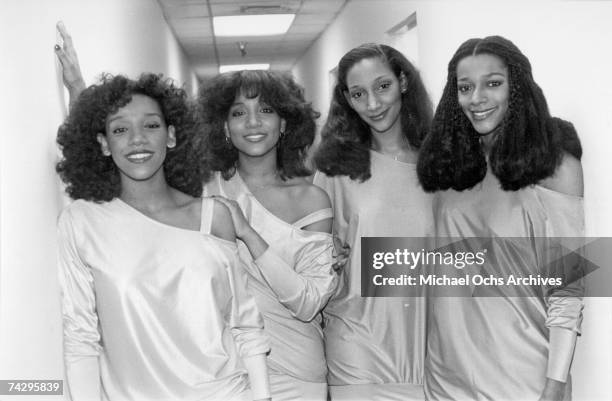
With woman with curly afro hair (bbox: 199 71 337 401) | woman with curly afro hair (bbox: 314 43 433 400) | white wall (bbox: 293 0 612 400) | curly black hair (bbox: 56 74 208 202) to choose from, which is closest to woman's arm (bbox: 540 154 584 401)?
white wall (bbox: 293 0 612 400)

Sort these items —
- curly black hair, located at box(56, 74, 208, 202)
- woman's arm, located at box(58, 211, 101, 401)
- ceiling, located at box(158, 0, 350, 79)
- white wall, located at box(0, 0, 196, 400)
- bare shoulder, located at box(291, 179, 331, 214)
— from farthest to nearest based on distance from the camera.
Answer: ceiling, located at box(158, 0, 350, 79) → bare shoulder, located at box(291, 179, 331, 214) → white wall, located at box(0, 0, 196, 400) → curly black hair, located at box(56, 74, 208, 202) → woman's arm, located at box(58, 211, 101, 401)

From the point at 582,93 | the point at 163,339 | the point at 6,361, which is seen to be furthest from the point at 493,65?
the point at 6,361

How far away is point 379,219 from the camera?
1404 mm

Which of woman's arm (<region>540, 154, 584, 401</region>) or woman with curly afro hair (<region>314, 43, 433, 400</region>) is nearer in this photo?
woman's arm (<region>540, 154, 584, 401</region>)

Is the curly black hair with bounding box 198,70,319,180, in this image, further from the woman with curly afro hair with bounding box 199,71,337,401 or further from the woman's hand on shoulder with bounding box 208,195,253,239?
the woman's hand on shoulder with bounding box 208,195,253,239

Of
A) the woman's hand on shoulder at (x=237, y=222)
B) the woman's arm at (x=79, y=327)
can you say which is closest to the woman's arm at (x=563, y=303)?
Answer: the woman's hand on shoulder at (x=237, y=222)

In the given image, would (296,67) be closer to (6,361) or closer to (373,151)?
(373,151)

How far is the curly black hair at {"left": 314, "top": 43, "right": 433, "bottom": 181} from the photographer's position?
1438 millimetres

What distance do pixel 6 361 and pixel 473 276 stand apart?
0.87m

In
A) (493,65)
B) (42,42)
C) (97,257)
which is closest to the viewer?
(97,257)

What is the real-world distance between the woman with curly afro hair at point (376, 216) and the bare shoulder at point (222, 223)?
325mm

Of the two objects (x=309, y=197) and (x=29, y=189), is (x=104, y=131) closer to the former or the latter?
(x=29, y=189)

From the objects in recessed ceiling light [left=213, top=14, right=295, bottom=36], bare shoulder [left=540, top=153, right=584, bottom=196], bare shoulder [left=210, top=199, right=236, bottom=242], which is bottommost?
bare shoulder [left=210, top=199, right=236, bottom=242]

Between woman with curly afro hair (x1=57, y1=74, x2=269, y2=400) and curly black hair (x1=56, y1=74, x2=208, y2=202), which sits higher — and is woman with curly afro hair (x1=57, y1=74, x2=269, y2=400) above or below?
below
